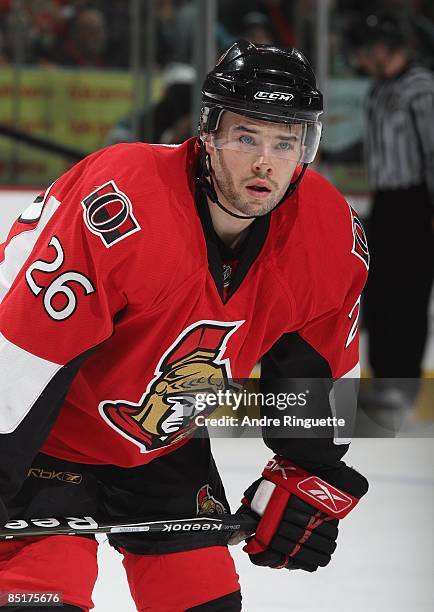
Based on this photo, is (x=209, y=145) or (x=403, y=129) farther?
(x=403, y=129)

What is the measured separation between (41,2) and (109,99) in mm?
527

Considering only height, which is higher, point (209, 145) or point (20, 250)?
point (209, 145)

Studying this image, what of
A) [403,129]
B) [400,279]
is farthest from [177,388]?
[400,279]

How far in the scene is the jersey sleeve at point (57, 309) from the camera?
1.48 metres

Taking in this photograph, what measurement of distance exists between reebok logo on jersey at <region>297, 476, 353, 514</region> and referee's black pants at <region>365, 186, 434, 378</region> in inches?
83.4

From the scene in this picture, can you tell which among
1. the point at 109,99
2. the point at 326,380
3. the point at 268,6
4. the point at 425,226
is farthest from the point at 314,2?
the point at 326,380

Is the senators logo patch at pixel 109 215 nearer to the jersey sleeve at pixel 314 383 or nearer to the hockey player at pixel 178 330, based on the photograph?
the hockey player at pixel 178 330

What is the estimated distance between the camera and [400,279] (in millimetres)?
3926

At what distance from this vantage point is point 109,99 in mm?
4527

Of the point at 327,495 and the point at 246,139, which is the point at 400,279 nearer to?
the point at 327,495

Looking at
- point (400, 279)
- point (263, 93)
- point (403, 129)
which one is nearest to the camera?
point (263, 93)

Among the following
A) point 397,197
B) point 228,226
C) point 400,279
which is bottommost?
point 400,279

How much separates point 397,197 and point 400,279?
273 millimetres

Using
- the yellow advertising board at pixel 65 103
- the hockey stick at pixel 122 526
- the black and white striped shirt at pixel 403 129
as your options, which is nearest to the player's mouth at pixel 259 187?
the hockey stick at pixel 122 526
